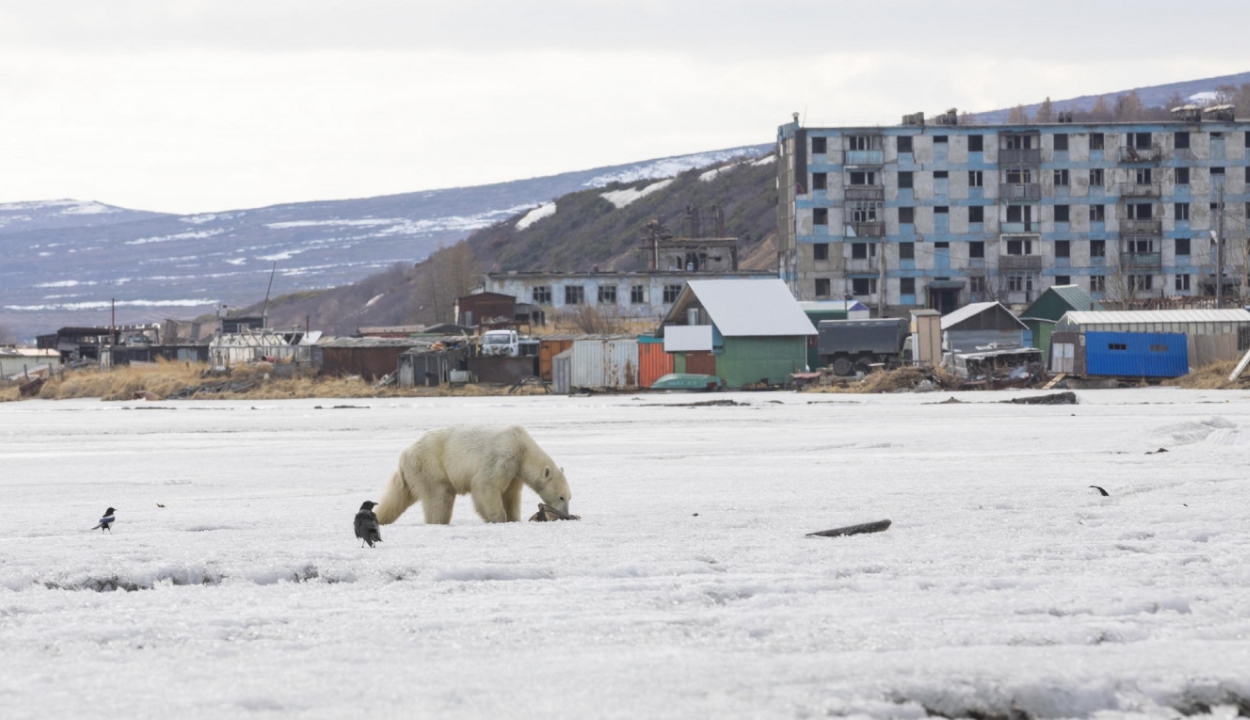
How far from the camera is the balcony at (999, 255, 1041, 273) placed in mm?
96188

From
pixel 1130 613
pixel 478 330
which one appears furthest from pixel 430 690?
pixel 478 330

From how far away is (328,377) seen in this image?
205 feet

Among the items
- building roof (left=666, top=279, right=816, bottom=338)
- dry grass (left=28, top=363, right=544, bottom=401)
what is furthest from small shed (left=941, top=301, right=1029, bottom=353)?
dry grass (left=28, top=363, right=544, bottom=401)

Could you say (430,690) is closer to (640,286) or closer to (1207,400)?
(1207,400)

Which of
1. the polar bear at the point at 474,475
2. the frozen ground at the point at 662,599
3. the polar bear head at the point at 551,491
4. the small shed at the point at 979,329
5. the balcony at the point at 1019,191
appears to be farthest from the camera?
the balcony at the point at 1019,191

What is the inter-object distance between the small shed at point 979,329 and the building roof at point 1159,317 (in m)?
6.18

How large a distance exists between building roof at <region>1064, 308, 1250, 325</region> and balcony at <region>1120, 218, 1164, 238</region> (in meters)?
44.9

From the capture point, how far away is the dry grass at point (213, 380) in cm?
5666

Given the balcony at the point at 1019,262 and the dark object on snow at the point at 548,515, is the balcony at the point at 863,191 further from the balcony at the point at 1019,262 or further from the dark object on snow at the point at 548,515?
the dark object on snow at the point at 548,515

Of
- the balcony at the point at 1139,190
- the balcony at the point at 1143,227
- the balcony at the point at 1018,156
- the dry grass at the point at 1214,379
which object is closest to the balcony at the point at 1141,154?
the balcony at the point at 1139,190

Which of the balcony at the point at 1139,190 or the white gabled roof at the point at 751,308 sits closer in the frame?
the white gabled roof at the point at 751,308

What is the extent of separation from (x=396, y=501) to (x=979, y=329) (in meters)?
51.0

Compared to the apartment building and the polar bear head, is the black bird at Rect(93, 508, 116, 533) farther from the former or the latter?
the apartment building

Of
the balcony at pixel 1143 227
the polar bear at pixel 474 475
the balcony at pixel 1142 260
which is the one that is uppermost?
the balcony at pixel 1143 227
